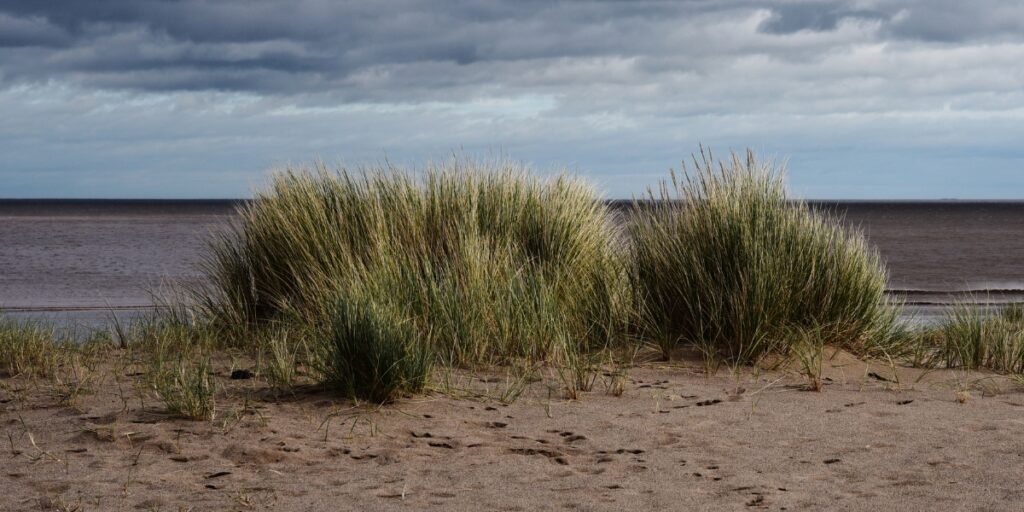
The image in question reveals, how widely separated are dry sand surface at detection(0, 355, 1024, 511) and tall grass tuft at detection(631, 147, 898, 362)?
2.77ft

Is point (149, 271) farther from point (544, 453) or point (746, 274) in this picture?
point (544, 453)

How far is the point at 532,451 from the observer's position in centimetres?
546

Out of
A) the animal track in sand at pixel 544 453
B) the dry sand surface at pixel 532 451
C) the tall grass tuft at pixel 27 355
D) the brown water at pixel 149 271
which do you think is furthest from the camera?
the brown water at pixel 149 271

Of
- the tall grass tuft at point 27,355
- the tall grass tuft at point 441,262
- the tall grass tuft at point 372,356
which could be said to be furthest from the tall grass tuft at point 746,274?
the tall grass tuft at point 27,355

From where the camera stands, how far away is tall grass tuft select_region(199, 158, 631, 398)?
7.80 meters

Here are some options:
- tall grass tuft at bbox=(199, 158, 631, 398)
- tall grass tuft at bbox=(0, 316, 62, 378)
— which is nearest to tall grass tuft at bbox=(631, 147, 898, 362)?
tall grass tuft at bbox=(199, 158, 631, 398)

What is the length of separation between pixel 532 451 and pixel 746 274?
299 centimetres

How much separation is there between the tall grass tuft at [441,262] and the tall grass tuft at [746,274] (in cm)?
46

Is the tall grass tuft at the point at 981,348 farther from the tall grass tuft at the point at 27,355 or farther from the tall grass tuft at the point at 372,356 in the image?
the tall grass tuft at the point at 27,355

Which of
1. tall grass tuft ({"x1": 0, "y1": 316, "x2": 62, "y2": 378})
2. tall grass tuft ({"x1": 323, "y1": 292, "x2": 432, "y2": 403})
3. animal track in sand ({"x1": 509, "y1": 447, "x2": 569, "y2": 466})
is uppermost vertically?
tall grass tuft ({"x1": 323, "y1": 292, "x2": 432, "y2": 403})

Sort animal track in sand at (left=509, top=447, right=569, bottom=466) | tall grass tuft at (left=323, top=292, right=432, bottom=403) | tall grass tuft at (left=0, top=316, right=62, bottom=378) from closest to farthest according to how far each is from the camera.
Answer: animal track in sand at (left=509, top=447, right=569, bottom=466)
tall grass tuft at (left=323, top=292, right=432, bottom=403)
tall grass tuft at (left=0, top=316, right=62, bottom=378)

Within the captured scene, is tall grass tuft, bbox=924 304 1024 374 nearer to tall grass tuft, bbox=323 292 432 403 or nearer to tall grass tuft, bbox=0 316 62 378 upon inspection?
tall grass tuft, bbox=323 292 432 403

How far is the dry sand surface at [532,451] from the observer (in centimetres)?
467

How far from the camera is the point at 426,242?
993 centimetres
